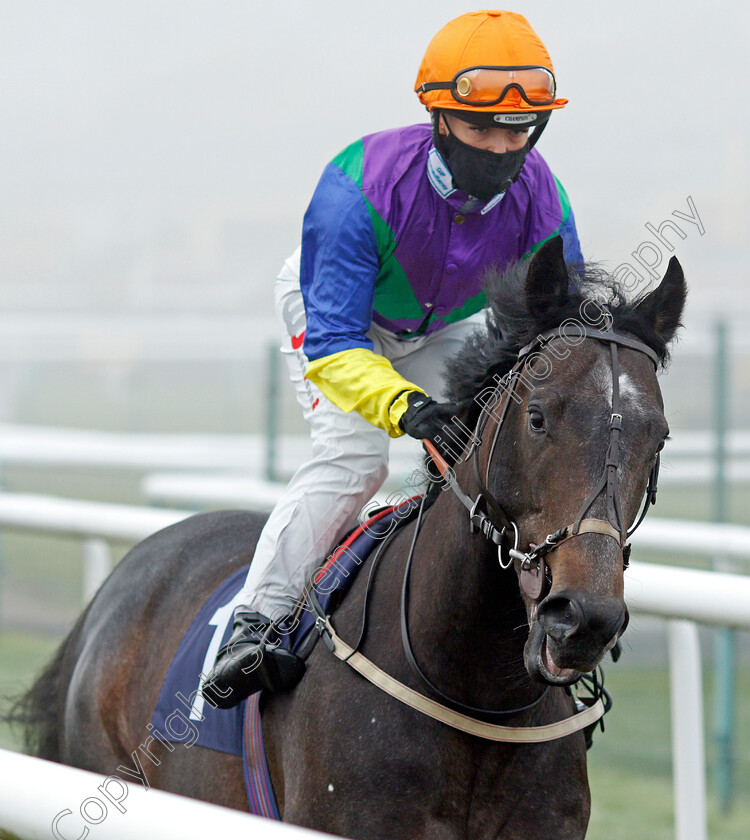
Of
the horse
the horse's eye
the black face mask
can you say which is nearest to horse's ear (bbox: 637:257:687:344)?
the horse

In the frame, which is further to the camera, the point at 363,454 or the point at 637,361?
the point at 363,454

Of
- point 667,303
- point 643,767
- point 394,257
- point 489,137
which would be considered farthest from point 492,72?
point 643,767

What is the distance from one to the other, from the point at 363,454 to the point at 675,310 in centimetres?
83

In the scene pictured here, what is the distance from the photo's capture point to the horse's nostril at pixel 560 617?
1.64 meters

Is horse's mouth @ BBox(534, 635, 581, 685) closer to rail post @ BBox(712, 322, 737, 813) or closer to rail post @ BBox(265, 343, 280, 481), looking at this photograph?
rail post @ BBox(712, 322, 737, 813)

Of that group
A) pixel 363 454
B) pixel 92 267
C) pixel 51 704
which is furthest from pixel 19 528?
pixel 92 267

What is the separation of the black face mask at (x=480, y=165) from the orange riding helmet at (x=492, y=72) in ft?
0.24

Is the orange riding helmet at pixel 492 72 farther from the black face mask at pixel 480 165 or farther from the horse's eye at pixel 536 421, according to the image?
the horse's eye at pixel 536 421

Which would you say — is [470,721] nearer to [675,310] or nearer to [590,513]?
[590,513]

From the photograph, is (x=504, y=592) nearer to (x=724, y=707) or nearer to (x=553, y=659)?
(x=553, y=659)

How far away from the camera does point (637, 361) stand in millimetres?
1919

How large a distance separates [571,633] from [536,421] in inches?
15.1

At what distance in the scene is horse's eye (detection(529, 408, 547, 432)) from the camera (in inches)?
72.6

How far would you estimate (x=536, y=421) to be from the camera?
1.86 m
